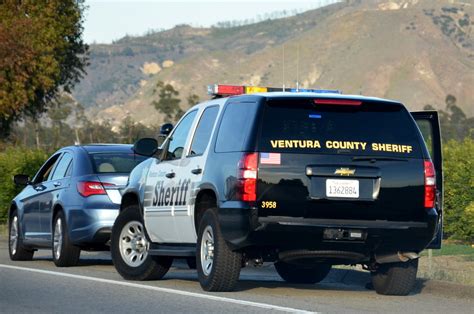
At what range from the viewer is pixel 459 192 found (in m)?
27.8

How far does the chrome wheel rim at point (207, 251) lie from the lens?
12938 mm

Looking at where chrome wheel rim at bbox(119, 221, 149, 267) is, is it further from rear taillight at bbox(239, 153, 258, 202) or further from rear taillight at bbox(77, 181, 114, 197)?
rear taillight at bbox(239, 153, 258, 202)

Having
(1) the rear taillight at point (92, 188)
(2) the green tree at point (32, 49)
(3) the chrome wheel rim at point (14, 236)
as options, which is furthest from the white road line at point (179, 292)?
(2) the green tree at point (32, 49)

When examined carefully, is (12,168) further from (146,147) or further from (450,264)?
(146,147)

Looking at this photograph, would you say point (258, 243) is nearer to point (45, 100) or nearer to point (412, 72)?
point (45, 100)

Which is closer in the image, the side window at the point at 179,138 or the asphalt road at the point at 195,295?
the asphalt road at the point at 195,295

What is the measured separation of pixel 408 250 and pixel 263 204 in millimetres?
1587

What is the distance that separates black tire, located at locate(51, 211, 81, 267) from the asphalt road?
616 mm

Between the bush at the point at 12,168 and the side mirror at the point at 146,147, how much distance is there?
17288 millimetres

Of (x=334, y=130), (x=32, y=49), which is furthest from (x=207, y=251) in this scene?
(x=32, y=49)

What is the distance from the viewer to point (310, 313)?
11.0 metres

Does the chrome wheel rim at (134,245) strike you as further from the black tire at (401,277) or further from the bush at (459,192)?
the bush at (459,192)

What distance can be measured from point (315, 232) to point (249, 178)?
80 cm

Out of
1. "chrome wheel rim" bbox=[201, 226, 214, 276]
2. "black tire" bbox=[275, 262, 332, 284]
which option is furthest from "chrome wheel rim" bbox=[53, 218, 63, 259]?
"chrome wheel rim" bbox=[201, 226, 214, 276]
